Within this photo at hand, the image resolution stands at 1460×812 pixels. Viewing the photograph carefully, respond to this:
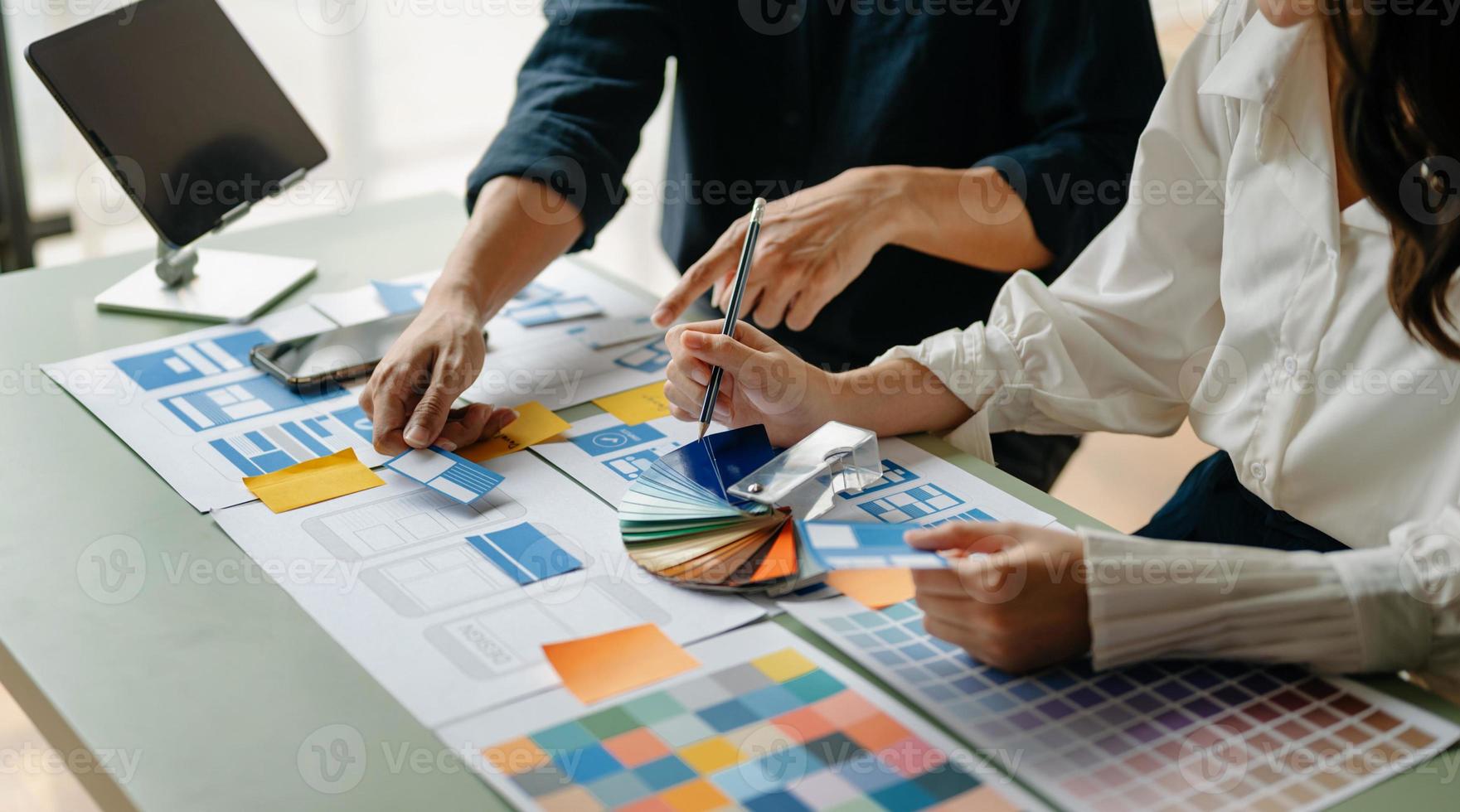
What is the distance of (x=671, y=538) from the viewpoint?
1030 millimetres

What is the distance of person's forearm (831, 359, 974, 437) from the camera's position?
1.22 metres

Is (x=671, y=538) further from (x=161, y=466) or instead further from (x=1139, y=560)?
(x=161, y=466)

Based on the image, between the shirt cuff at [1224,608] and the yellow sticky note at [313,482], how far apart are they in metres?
0.61

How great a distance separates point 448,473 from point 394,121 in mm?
2620

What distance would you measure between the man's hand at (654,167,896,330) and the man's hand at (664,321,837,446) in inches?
5.7

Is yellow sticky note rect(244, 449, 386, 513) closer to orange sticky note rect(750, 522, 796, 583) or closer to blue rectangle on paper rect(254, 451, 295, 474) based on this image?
blue rectangle on paper rect(254, 451, 295, 474)

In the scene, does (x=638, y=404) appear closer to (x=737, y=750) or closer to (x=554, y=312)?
(x=554, y=312)

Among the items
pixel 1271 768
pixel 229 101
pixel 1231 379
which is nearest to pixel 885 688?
pixel 1271 768

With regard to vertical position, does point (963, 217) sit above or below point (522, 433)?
above

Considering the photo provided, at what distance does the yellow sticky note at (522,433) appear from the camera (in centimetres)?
119

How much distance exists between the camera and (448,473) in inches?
44.3

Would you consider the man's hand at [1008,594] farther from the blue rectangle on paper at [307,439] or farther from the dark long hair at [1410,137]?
the blue rectangle on paper at [307,439]

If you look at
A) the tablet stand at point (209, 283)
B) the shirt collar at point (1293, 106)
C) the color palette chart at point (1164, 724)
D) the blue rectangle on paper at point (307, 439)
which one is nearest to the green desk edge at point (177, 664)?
the color palette chart at point (1164, 724)

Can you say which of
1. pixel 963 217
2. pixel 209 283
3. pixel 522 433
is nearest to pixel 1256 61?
pixel 963 217
